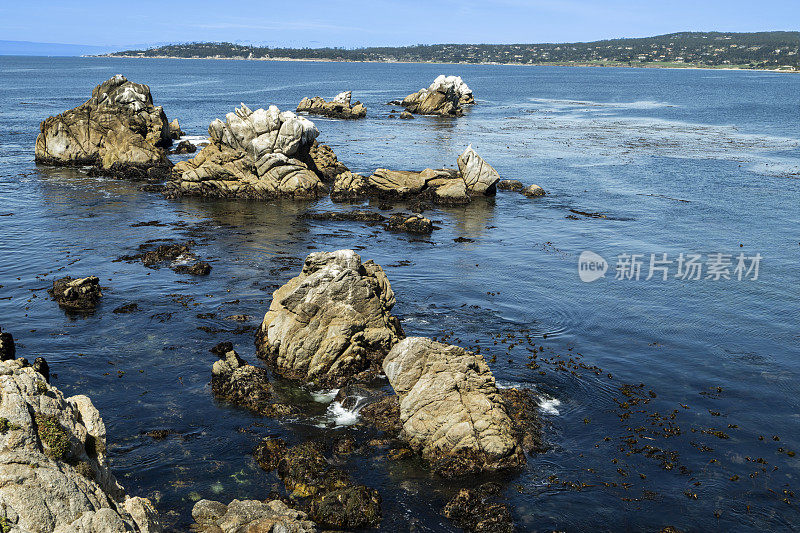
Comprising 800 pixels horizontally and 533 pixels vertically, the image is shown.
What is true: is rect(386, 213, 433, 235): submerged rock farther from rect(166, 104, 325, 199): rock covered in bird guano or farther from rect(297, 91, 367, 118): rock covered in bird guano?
rect(297, 91, 367, 118): rock covered in bird guano

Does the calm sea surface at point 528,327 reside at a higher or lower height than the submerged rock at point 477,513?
higher

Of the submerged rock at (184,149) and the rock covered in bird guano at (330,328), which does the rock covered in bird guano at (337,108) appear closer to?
the submerged rock at (184,149)

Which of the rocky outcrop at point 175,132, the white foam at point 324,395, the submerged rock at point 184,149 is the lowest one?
the white foam at point 324,395

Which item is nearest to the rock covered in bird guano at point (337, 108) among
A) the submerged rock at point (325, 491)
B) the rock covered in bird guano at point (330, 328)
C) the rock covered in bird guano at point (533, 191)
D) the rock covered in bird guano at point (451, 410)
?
the rock covered in bird guano at point (533, 191)

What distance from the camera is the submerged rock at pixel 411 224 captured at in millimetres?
58375

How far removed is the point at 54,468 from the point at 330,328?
19.1 m

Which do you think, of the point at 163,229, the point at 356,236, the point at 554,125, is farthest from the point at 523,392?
the point at 554,125

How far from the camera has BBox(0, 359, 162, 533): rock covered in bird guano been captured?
13.5 meters

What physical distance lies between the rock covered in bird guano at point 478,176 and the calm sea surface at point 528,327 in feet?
7.12

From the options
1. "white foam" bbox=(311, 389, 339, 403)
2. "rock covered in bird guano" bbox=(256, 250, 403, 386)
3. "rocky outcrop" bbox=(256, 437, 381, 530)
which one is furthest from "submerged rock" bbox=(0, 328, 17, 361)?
"white foam" bbox=(311, 389, 339, 403)

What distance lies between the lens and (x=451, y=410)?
26.4 meters

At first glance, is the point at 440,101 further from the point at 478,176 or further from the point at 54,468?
the point at 54,468

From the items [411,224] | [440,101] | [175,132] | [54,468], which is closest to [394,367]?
[54,468]

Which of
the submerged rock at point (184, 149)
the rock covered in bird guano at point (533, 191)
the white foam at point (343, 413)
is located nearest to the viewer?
the white foam at point (343, 413)
